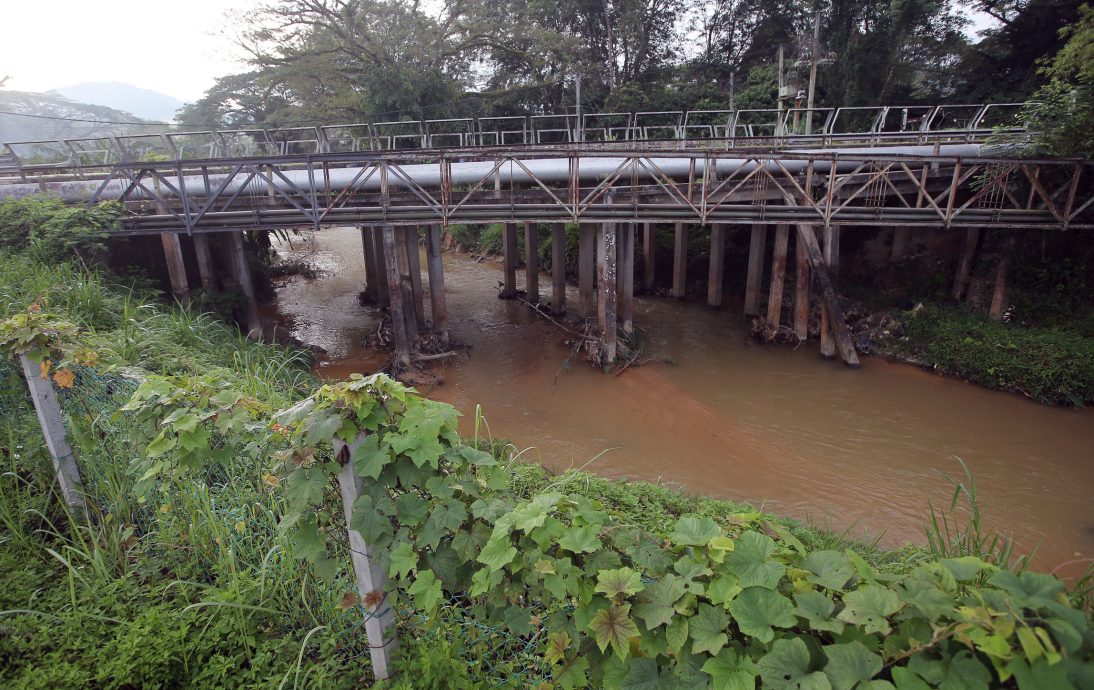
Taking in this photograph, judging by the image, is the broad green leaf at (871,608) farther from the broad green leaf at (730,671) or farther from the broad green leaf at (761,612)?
the broad green leaf at (730,671)

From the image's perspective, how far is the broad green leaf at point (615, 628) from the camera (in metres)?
1.67

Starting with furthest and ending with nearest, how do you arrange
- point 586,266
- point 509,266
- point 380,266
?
point 509,266, point 380,266, point 586,266

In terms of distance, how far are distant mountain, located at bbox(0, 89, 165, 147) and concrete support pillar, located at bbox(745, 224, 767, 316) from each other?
57.9m

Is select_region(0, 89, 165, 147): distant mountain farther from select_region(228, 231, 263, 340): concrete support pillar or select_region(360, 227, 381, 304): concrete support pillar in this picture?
select_region(228, 231, 263, 340): concrete support pillar

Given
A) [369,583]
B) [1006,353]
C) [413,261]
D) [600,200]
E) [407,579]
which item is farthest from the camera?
[413,261]

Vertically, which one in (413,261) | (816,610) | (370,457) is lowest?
(413,261)

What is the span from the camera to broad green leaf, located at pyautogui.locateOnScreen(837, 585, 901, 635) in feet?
4.52

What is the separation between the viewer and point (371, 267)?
49.5ft

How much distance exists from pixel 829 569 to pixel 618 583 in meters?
0.61

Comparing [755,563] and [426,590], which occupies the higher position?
[755,563]

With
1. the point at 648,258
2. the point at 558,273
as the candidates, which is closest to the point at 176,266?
the point at 558,273

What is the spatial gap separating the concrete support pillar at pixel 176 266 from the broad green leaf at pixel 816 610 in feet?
37.5

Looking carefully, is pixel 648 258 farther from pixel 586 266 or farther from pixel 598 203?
pixel 598 203

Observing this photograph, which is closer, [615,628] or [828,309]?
[615,628]
